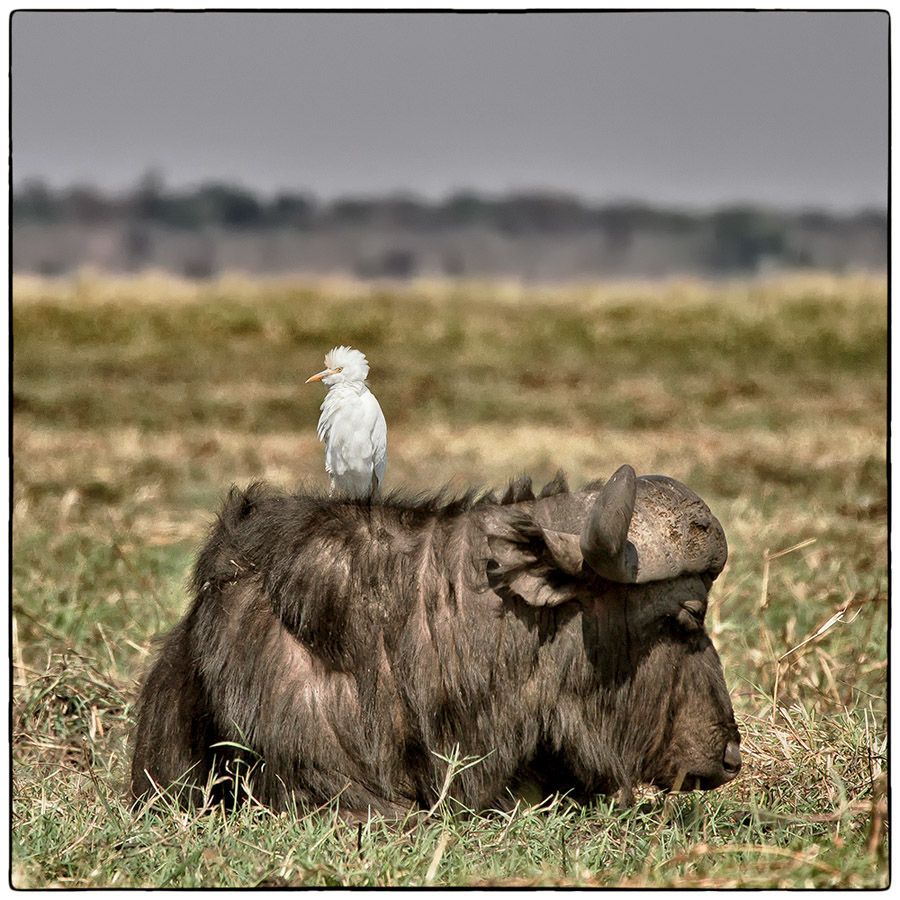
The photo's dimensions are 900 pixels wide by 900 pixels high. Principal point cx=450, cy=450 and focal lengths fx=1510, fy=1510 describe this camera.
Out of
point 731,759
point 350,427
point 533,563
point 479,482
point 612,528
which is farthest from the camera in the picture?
point 479,482

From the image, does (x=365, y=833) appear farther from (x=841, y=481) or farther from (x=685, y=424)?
(x=685, y=424)

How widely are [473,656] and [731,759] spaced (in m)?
0.98

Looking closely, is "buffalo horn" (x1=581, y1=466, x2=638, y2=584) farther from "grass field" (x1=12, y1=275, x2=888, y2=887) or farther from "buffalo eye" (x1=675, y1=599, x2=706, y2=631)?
"grass field" (x1=12, y1=275, x2=888, y2=887)

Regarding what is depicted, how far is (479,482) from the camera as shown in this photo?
28.8ft

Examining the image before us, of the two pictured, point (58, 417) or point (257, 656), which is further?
point (58, 417)

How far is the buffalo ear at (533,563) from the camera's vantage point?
4.75m

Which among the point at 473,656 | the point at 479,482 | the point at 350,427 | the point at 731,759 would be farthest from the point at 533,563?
the point at 479,482

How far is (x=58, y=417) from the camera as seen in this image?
52.3 ft

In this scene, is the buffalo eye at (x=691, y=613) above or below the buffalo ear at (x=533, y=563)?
below

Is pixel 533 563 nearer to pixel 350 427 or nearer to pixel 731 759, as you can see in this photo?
pixel 731 759

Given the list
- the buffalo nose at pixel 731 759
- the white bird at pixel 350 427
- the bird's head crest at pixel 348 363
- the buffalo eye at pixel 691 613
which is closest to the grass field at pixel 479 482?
the buffalo nose at pixel 731 759

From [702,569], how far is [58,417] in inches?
478

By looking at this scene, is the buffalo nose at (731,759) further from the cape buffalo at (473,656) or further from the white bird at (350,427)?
the white bird at (350,427)

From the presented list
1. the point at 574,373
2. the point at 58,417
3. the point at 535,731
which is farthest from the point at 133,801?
the point at 574,373
